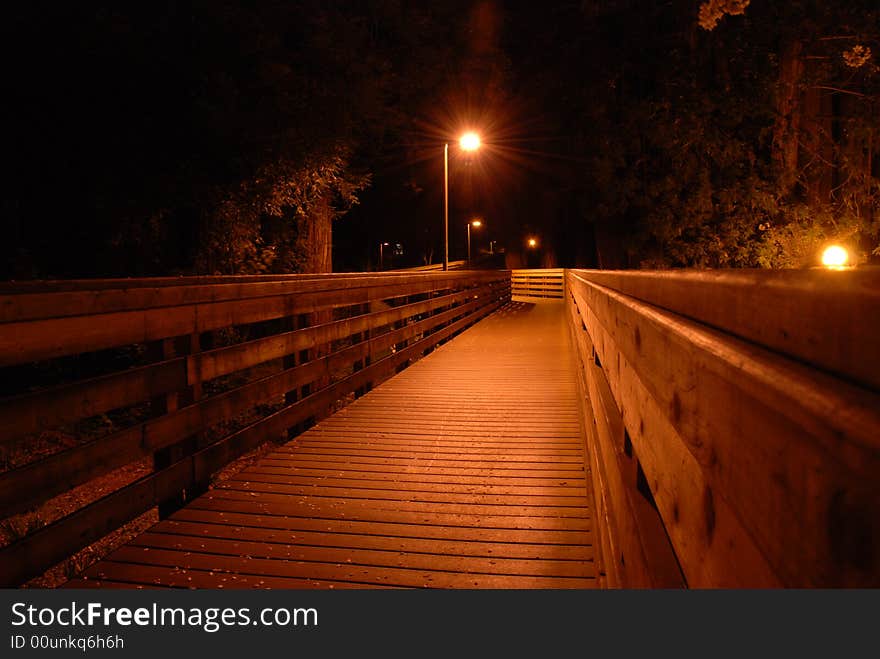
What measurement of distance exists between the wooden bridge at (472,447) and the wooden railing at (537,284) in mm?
20667

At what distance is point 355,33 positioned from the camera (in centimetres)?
1775

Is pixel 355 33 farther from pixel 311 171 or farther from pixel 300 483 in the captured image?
pixel 300 483

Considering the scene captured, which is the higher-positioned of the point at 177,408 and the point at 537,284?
the point at 537,284

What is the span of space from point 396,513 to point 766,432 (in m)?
3.04

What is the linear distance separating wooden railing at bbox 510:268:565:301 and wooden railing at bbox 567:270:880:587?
2582 cm

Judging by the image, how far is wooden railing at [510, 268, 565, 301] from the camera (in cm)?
2747

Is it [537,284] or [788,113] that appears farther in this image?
[537,284]

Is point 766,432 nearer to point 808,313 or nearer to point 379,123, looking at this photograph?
point 808,313

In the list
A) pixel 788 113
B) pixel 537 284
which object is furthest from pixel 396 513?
pixel 537 284

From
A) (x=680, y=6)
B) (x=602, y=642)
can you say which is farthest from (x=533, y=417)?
(x=680, y=6)

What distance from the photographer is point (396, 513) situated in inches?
138

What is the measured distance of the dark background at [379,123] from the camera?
484 inches

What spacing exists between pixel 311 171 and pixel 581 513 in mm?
12919

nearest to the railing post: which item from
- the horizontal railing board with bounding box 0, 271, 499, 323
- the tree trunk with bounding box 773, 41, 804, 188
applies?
the horizontal railing board with bounding box 0, 271, 499, 323
